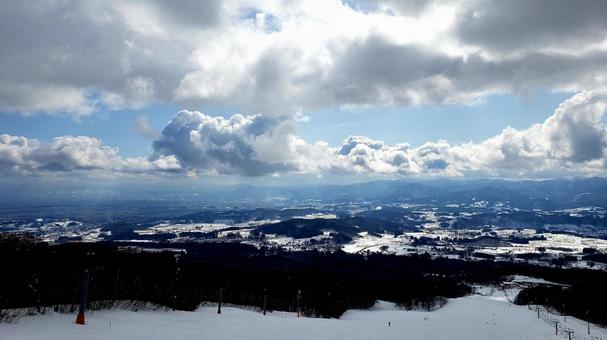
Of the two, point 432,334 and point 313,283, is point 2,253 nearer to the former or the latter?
point 432,334

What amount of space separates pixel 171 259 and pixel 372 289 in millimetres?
63888

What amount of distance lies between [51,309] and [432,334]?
33.7m

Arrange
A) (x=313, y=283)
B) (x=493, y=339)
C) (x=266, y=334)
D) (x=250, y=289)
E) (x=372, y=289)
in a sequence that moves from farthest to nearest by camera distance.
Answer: (x=372, y=289), (x=313, y=283), (x=250, y=289), (x=493, y=339), (x=266, y=334)

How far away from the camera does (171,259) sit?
111500 millimetres

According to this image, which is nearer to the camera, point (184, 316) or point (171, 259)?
point (184, 316)

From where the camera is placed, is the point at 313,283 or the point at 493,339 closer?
the point at 493,339

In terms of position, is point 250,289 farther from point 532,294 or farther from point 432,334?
point 532,294

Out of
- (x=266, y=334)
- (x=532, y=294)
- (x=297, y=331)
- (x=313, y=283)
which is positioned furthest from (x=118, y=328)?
(x=532, y=294)

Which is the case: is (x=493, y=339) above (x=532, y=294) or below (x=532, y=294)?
above

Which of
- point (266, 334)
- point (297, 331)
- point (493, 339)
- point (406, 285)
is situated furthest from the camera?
point (406, 285)

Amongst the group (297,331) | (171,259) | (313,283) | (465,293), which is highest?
(297,331)

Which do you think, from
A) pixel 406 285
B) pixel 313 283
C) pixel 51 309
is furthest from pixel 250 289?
pixel 51 309

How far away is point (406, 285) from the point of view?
148 m

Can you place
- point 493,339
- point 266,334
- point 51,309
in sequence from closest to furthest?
point 51,309, point 266,334, point 493,339
